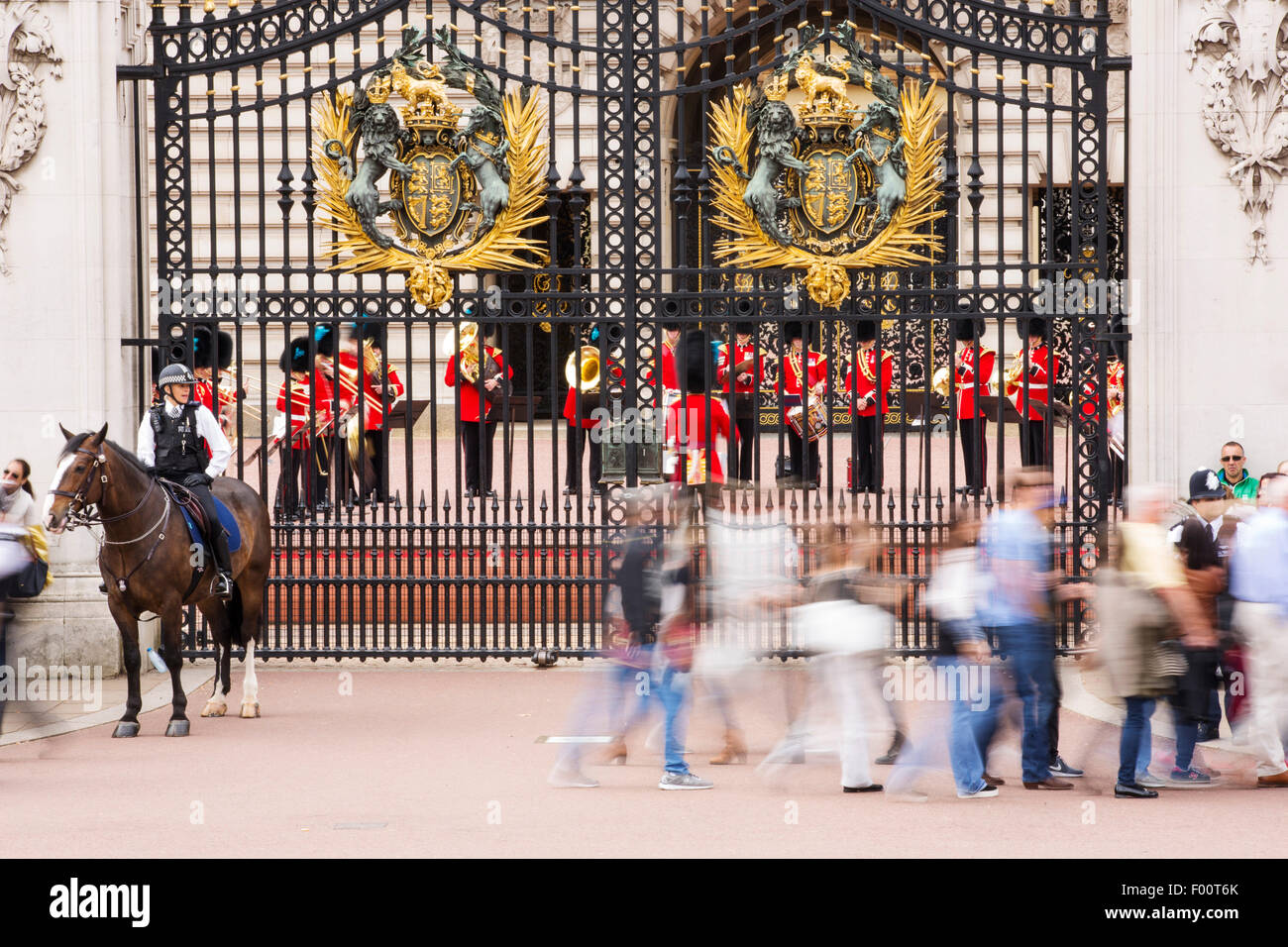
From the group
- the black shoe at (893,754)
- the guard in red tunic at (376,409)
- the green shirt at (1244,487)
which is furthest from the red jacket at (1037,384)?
the guard in red tunic at (376,409)

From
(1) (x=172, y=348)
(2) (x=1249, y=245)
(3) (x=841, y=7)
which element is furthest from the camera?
(3) (x=841, y=7)

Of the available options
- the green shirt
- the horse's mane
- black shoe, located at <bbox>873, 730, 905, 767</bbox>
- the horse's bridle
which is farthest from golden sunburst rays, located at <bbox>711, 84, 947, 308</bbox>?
the horse's bridle

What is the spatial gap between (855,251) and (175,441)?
15.7 feet

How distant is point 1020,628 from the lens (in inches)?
350

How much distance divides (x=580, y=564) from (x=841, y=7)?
16002mm

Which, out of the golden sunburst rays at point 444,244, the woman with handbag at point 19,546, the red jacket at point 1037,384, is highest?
the golden sunburst rays at point 444,244

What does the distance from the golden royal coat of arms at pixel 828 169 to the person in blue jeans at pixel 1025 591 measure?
343 cm

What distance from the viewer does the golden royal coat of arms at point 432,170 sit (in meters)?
12.1

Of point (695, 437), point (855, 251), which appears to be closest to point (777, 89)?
point (855, 251)

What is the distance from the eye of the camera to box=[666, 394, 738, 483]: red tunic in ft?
41.3

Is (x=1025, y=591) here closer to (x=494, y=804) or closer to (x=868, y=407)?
(x=494, y=804)

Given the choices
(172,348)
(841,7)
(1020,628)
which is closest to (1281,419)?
(1020,628)

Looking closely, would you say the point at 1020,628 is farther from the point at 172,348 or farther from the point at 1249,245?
the point at 172,348

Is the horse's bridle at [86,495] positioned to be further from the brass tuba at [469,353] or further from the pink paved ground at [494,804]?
the brass tuba at [469,353]
